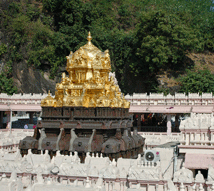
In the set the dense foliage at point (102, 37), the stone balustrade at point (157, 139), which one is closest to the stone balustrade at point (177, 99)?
the stone balustrade at point (157, 139)

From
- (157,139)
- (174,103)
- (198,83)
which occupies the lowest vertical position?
(157,139)

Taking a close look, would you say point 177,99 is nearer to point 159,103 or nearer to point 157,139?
point 159,103

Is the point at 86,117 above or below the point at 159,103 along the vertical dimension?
below

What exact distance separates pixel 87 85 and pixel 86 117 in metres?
2.12

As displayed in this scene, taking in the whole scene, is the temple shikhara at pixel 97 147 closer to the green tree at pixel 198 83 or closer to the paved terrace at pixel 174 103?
the paved terrace at pixel 174 103

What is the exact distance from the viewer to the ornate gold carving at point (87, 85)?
21.9m

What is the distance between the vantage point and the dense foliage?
4303 centimetres

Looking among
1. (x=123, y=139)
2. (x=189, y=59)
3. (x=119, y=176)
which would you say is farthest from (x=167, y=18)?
(x=119, y=176)

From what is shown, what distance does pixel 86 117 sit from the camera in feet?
70.5

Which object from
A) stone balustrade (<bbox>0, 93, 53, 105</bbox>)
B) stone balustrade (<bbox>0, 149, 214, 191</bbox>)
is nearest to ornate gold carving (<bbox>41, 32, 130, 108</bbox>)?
stone balustrade (<bbox>0, 149, 214, 191</bbox>)

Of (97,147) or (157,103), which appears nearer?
(97,147)

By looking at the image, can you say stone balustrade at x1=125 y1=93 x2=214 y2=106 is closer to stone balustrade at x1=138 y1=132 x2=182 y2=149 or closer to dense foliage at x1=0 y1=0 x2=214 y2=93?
stone balustrade at x1=138 y1=132 x2=182 y2=149

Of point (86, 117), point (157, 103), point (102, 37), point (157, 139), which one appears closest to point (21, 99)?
point (157, 103)

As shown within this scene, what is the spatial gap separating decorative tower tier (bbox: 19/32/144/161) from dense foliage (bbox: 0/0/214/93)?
63.9 ft
